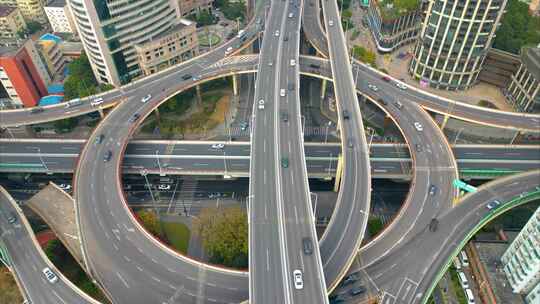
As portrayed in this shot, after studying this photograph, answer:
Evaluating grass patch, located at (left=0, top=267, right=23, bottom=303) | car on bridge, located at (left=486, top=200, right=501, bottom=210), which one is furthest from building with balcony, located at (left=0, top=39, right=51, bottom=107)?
car on bridge, located at (left=486, top=200, right=501, bottom=210)

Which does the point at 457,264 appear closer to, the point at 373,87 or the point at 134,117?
the point at 373,87

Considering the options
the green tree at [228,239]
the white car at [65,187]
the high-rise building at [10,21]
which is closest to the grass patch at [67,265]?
the white car at [65,187]

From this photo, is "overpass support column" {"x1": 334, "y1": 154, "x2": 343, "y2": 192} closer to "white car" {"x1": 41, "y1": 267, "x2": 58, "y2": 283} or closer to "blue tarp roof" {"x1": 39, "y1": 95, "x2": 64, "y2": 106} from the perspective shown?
"white car" {"x1": 41, "y1": 267, "x2": 58, "y2": 283}

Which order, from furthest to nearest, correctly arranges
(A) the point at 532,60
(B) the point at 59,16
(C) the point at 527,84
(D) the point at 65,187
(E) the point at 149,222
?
(B) the point at 59,16
(C) the point at 527,84
(A) the point at 532,60
(D) the point at 65,187
(E) the point at 149,222

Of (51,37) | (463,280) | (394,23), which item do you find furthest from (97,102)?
(463,280)

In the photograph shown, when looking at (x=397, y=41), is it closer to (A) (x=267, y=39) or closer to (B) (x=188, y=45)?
(A) (x=267, y=39)

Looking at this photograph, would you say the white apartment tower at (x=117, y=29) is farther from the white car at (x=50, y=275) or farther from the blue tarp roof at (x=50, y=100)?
the white car at (x=50, y=275)

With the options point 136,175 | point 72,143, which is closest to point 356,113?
point 136,175

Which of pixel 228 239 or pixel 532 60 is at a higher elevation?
pixel 532 60
